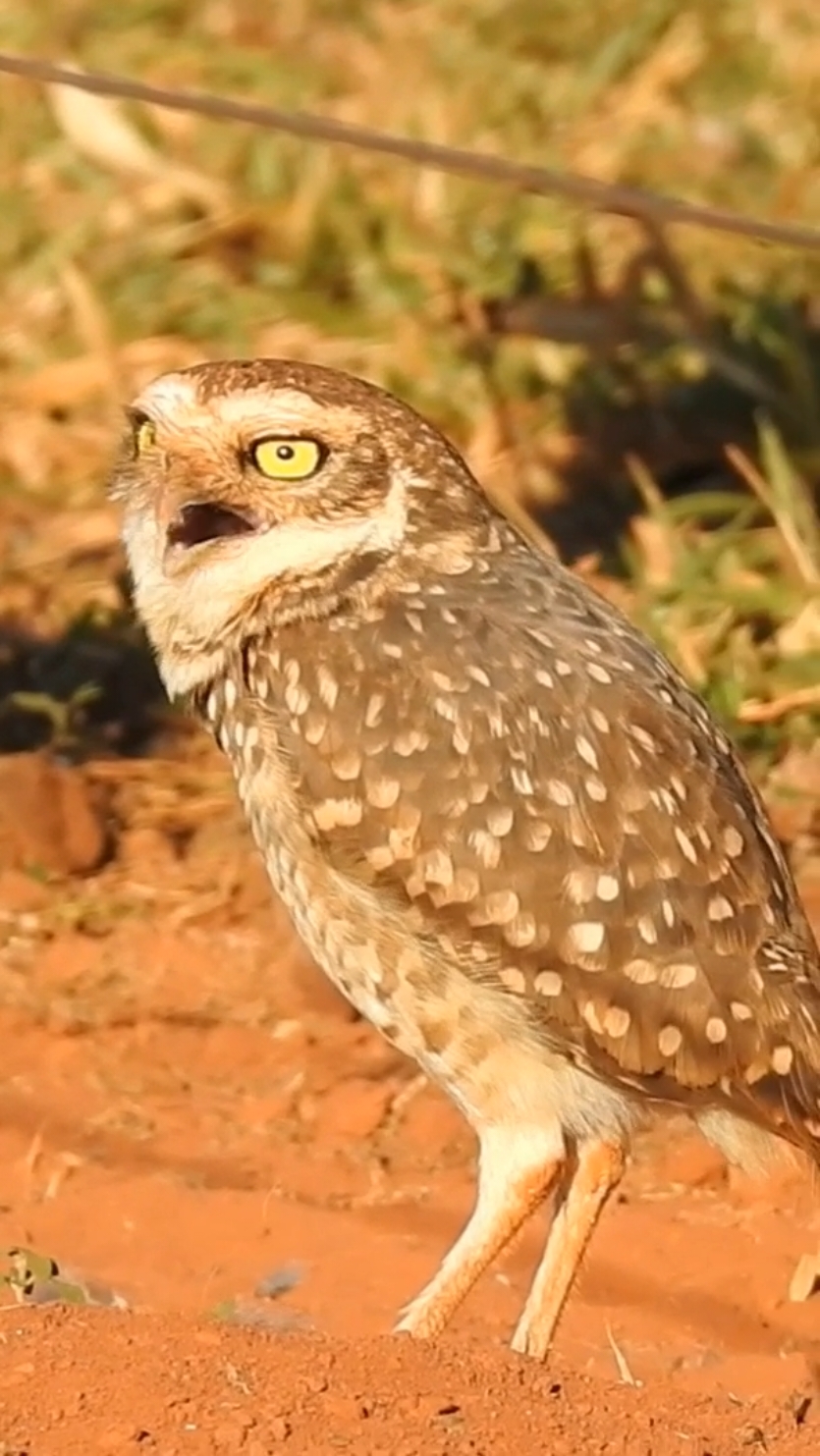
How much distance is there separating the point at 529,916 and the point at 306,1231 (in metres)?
1.25

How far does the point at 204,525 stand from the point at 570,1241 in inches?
50.3

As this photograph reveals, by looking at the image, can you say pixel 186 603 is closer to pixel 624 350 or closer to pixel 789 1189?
pixel 789 1189

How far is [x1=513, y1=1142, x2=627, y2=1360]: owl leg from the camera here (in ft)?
15.6

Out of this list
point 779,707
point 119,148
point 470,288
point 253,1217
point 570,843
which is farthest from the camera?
point 119,148

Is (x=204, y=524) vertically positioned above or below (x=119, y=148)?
below

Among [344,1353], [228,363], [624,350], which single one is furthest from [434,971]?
[624,350]

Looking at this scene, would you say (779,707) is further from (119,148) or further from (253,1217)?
(119,148)

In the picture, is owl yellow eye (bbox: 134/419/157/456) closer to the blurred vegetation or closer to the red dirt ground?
the red dirt ground

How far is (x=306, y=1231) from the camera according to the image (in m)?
5.55

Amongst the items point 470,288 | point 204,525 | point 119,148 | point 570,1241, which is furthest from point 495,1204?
point 119,148

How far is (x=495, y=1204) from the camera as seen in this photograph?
4668mm

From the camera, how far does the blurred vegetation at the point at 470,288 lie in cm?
777

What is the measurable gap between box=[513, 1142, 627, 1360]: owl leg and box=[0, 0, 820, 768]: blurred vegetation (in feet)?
8.12

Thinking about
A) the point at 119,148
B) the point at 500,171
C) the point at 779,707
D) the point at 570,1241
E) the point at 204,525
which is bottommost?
the point at 570,1241
